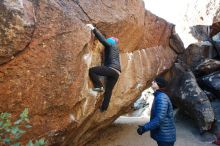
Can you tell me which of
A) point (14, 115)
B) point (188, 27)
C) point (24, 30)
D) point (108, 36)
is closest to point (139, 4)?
point (108, 36)

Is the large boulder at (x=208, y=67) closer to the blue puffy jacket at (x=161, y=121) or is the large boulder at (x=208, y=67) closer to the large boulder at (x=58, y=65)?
the large boulder at (x=58, y=65)

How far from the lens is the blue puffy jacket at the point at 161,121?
18.5ft

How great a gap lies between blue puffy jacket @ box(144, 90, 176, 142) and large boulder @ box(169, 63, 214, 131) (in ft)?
16.5

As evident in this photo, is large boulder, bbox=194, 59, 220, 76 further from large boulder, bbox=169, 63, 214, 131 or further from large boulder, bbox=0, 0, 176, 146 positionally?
large boulder, bbox=0, 0, 176, 146

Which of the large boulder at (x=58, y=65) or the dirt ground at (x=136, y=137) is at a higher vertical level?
the large boulder at (x=58, y=65)

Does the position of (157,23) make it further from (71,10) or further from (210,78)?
(71,10)

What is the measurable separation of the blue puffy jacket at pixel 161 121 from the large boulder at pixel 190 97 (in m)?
5.02

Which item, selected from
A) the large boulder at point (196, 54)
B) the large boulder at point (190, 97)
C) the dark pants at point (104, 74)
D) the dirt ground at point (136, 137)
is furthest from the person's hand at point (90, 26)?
the large boulder at point (196, 54)

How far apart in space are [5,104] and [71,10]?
2305 mm

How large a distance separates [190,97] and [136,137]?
2.55m

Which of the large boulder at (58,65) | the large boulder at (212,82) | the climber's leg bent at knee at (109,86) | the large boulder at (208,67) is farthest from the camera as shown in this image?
the large boulder at (208,67)

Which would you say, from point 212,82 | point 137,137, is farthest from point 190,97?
point 137,137

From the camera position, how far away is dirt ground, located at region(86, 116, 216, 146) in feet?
31.5

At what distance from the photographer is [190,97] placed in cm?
1113
